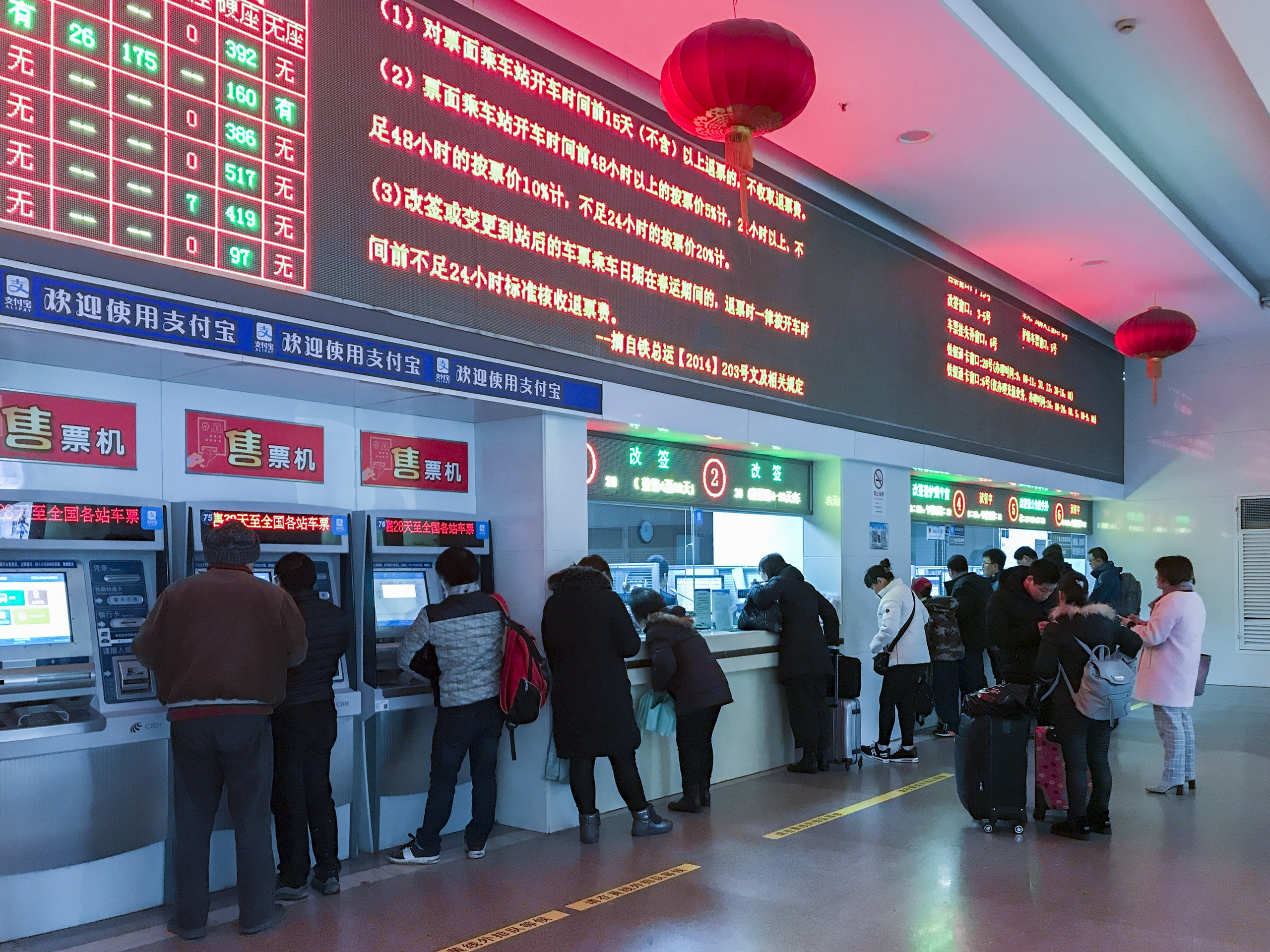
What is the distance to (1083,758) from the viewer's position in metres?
Result: 5.10

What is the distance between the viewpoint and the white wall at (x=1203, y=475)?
38.8ft

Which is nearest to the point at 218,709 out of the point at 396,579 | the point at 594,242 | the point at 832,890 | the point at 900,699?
the point at 396,579

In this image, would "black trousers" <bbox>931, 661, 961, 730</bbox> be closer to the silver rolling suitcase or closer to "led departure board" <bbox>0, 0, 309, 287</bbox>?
the silver rolling suitcase

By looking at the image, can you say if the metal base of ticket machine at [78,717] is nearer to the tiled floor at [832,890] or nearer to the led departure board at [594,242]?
the tiled floor at [832,890]

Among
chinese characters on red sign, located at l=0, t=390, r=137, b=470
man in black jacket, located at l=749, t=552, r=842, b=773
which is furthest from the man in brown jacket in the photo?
man in black jacket, located at l=749, t=552, r=842, b=773

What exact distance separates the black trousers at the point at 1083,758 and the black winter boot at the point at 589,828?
225 centimetres

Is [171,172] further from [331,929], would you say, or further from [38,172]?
[331,929]

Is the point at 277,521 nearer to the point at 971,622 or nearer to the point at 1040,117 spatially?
the point at 1040,117

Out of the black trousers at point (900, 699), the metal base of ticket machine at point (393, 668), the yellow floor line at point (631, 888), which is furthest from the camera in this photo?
the black trousers at point (900, 699)

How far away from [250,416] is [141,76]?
4.69 ft

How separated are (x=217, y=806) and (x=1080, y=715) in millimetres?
3833

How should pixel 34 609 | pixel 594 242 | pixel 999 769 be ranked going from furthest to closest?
pixel 594 242, pixel 999 769, pixel 34 609

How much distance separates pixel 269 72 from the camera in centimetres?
404

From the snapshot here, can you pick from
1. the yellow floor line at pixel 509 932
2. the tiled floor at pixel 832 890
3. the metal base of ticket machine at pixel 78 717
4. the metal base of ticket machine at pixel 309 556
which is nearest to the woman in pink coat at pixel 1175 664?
the tiled floor at pixel 832 890
